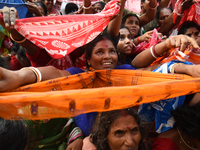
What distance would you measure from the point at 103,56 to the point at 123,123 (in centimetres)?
91

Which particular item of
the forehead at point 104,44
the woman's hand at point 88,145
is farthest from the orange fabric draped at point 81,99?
the forehead at point 104,44

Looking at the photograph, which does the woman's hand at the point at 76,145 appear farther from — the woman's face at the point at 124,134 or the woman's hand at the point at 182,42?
the woman's hand at the point at 182,42

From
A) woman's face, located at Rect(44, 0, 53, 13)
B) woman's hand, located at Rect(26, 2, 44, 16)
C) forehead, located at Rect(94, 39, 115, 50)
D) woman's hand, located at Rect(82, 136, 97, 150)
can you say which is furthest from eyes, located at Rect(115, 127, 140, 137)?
woman's face, located at Rect(44, 0, 53, 13)

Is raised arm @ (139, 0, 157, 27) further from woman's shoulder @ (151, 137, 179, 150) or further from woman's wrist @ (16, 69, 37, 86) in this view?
woman's wrist @ (16, 69, 37, 86)

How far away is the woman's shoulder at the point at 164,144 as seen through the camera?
1636 millimetres

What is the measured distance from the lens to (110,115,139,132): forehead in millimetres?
1438

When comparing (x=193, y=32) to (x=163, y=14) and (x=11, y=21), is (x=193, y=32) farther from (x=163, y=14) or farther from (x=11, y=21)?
(x=11, y=21)

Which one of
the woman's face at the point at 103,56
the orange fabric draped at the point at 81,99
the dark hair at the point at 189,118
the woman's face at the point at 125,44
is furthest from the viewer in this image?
the woman's face at the point at 125,44

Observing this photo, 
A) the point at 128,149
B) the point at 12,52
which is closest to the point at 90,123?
the point at 128,149

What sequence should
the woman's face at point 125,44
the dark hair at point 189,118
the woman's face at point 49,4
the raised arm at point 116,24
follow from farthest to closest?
the woman's face at point 49,4, the woman's face at point 125,44, the raised arm at point 116,24, the dark hair at point 189,118

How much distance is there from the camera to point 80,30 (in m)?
1.81

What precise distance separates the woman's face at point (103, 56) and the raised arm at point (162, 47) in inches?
12.2

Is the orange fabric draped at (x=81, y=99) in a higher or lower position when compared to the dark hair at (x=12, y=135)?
higher

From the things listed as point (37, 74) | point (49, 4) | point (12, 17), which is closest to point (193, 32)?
point (37, 74)
